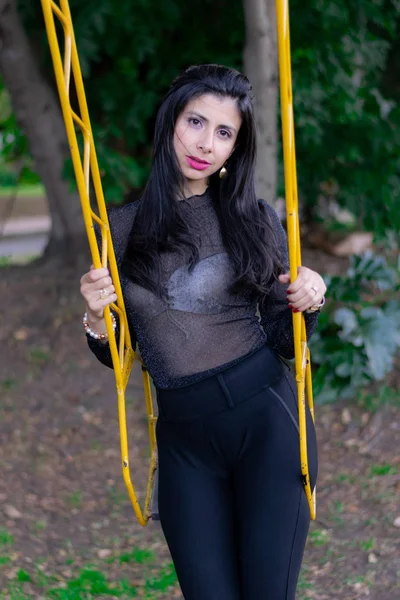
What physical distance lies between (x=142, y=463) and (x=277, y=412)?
275 centimetres

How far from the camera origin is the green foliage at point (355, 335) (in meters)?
4.98

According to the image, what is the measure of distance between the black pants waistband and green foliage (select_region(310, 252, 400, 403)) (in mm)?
2963

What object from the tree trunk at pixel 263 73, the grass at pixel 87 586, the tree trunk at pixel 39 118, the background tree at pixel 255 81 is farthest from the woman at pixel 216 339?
the tree trunk at pixel 39 118

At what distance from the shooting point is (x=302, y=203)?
6.84 m

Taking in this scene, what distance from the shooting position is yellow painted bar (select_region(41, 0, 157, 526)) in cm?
180

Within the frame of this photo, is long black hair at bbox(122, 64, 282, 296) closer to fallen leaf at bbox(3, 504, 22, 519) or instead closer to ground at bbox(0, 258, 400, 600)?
ground at bbox(0, 258, 400, 600)

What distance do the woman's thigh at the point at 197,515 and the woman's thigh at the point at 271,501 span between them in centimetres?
4

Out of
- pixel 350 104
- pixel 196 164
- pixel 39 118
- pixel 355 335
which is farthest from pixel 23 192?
pixel 196 164

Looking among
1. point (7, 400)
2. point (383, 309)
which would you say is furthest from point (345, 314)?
point (7, 400)

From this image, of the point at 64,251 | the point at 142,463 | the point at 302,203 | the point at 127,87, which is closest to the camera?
the point at 142,463

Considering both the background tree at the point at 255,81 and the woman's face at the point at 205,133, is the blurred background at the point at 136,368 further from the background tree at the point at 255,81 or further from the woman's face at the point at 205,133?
the woman's face at the point at 205,133

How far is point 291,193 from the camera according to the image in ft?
5.99

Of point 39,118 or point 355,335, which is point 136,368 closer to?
point 355,335

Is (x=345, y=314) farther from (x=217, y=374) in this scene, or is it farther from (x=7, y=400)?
(x=217, y=374)
